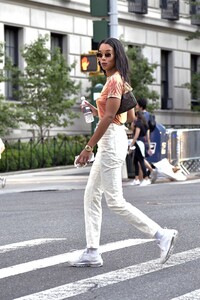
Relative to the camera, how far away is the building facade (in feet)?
122

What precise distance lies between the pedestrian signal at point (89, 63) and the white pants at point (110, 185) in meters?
15.5

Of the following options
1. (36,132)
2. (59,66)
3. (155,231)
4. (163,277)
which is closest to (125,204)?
(155,231)

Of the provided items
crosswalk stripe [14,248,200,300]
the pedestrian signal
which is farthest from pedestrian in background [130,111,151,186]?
crosswalk stripe [14,248,200,300]

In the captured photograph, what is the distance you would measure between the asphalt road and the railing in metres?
11.7

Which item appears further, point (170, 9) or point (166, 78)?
point (166, 78)

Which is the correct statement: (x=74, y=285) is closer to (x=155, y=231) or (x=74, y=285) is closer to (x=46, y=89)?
(x=155, y=231)

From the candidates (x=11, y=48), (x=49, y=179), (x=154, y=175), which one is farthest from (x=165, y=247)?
(x=11, y=48)

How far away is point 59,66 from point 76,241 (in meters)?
22.1

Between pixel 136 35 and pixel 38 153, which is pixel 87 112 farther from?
pixel 136 35

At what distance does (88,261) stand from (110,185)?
28.0 inches

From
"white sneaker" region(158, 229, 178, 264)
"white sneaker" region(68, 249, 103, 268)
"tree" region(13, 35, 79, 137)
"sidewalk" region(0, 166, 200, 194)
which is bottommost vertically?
"sidewalk" region(0, 166, 200, 194)

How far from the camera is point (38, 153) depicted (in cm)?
3266

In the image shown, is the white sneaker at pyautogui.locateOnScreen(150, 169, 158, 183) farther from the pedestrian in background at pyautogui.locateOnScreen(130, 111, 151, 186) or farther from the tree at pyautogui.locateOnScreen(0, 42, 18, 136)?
the tree at pyautogui.locateOnScreen(0, 42, 18, 136)

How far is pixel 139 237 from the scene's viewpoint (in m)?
12.3
